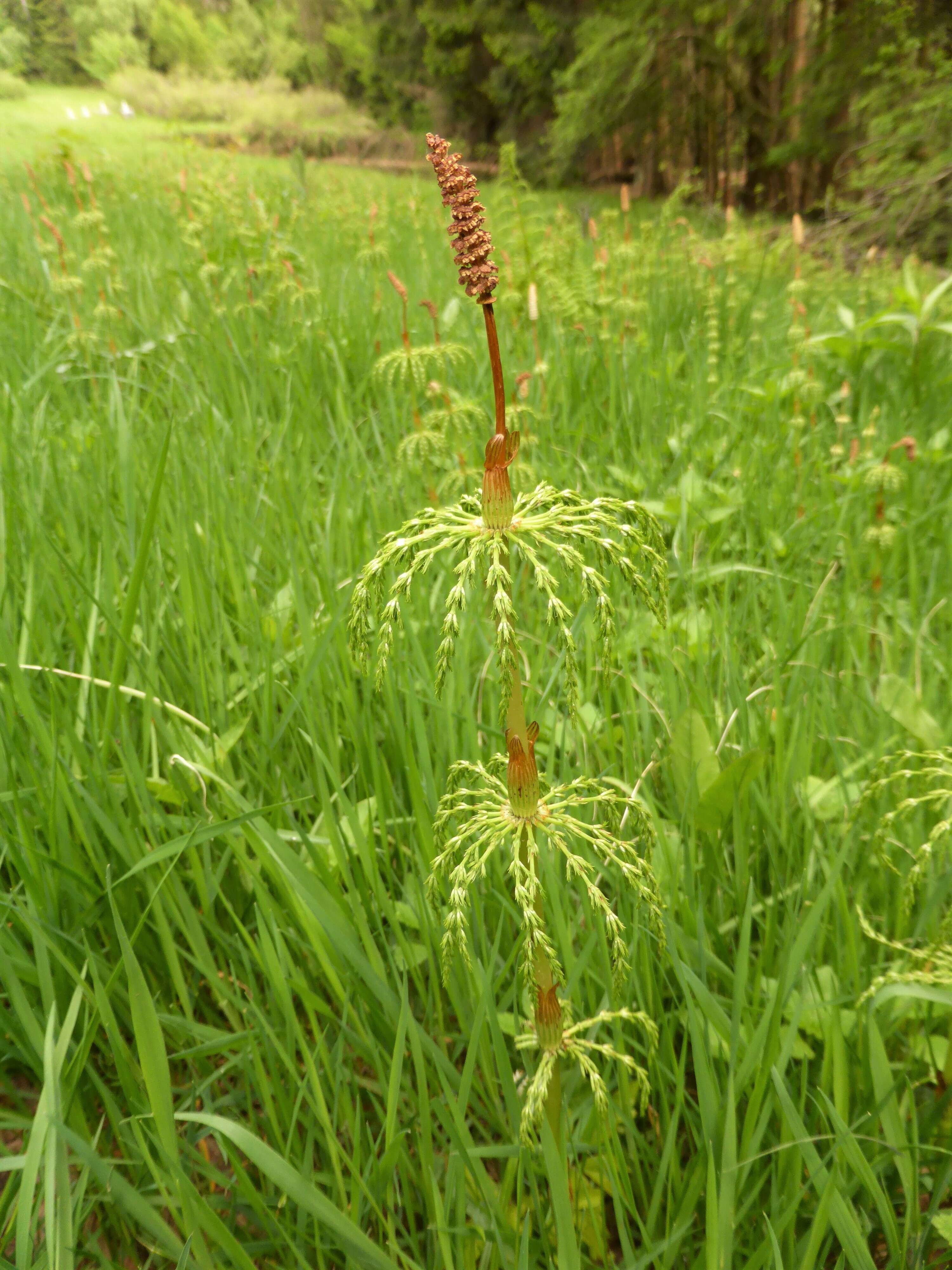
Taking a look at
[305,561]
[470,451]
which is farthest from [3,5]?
[305,561]

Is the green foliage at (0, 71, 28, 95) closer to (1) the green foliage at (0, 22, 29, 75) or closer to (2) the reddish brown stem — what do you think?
(1) the green foliage at (0, 22, 29, 75)

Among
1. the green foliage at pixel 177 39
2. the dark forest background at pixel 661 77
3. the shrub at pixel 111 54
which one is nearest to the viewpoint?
the dark forest background at pixel 661 77

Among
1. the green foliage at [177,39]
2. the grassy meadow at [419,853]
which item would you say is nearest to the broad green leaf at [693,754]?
the grassy meadow at [419,853]

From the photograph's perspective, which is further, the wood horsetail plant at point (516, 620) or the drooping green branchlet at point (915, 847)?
the drooping green branchlet at point (915, 847)

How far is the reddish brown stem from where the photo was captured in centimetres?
63

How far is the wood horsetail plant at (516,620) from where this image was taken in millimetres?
669

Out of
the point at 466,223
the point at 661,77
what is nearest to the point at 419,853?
the point at 466,223

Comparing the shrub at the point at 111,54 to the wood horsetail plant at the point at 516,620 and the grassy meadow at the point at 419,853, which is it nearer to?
the grassy meadow at the point at 419,853

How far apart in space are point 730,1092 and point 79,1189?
0.77 metres

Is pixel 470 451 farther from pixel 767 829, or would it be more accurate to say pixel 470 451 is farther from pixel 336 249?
pixel 336 249

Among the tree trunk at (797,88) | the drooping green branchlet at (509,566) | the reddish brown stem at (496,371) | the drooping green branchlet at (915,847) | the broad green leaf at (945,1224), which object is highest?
the tree trunk at (797,88)

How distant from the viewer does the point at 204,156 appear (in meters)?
14.5

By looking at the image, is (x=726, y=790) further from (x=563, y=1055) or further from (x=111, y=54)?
(x=111, y=54)

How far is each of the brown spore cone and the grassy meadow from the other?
0.73m
